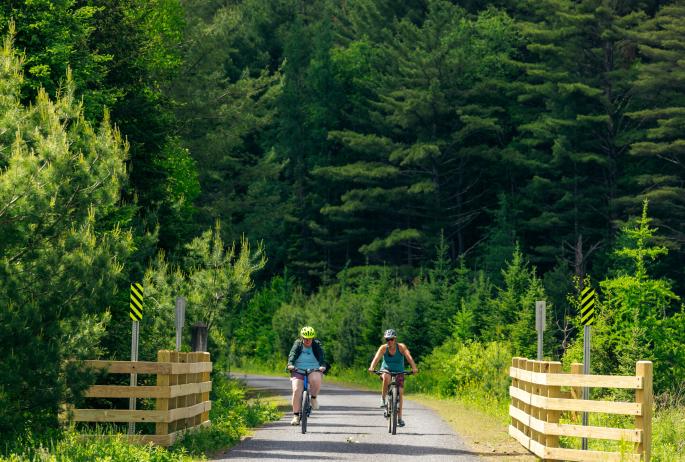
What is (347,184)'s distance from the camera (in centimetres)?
8188

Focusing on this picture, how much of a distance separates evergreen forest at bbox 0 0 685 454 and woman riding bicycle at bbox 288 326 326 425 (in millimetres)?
3579

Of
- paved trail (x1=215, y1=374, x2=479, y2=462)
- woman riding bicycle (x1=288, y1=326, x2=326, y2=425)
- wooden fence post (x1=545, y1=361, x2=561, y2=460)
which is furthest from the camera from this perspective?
woman riding bicycle (x1=288, y1=326, x2=326, y2=425)

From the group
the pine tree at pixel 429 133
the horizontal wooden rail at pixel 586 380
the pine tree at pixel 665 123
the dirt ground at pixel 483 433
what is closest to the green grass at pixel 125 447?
the dirt ground at pixel 483 433

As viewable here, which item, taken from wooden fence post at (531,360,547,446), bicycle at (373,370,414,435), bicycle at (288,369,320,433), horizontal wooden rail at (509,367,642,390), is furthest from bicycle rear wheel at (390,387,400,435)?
horizontal wooden rail at (509,367,642,390)

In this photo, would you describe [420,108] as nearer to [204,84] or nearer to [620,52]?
[620,52]

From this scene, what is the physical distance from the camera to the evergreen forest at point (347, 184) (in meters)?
17.1

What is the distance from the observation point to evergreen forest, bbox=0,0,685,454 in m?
17.1

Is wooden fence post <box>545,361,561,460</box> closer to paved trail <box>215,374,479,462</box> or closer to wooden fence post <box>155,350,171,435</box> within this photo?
paved trail <box>215,374,479,462</box>

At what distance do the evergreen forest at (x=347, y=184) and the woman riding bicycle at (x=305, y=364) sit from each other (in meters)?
3.58

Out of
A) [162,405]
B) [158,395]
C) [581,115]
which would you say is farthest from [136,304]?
[581,115]

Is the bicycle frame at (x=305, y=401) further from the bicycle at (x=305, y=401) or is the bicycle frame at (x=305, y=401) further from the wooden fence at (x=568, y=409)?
the wooden fence at (x=568, y=409)

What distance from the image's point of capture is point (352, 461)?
17859 mm

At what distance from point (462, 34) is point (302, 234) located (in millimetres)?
21083

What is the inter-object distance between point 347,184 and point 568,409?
65.1 metres
